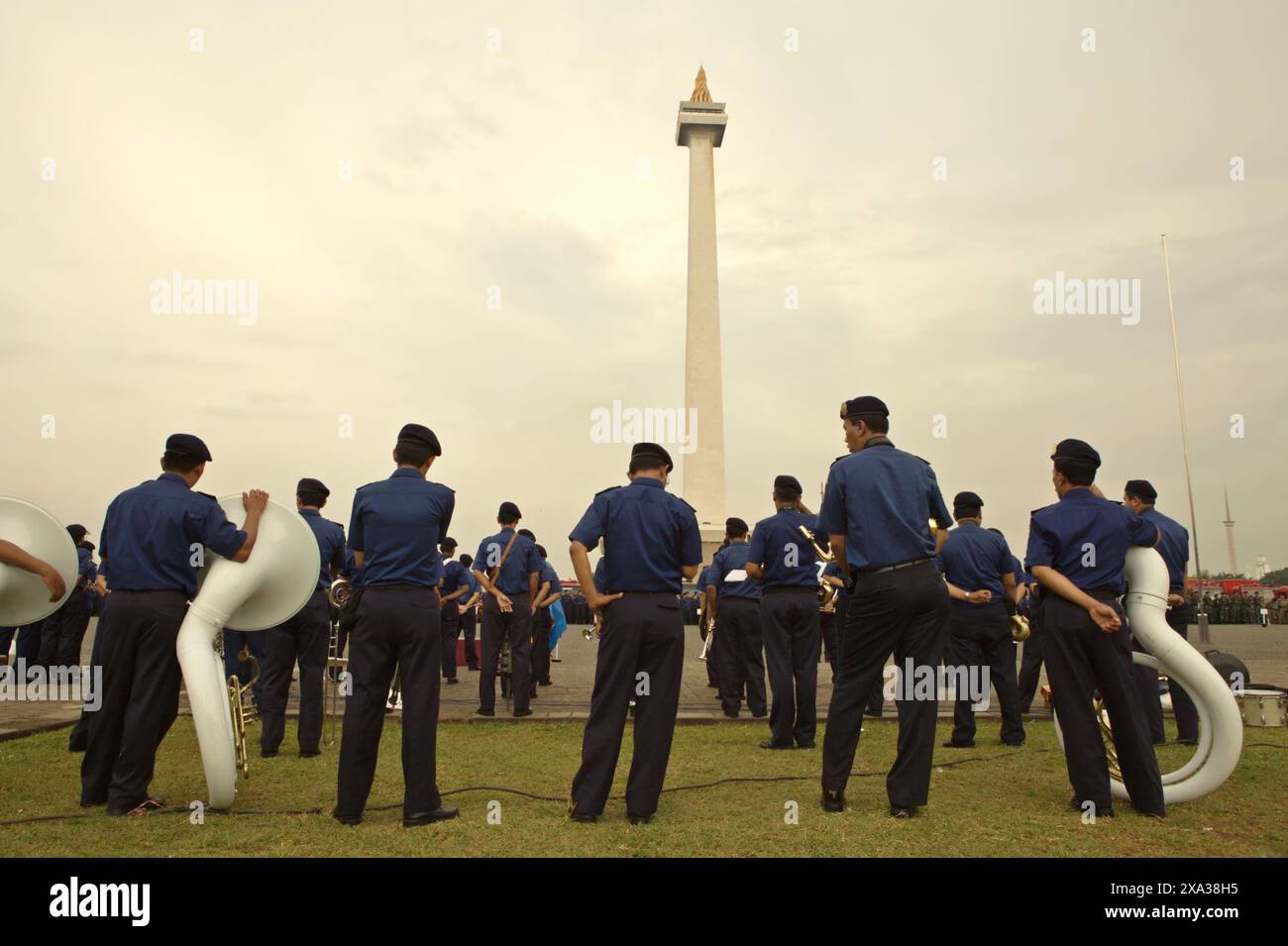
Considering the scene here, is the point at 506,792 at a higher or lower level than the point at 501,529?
lower

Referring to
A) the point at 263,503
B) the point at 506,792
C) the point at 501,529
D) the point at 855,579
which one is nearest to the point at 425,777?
the point at 506,792

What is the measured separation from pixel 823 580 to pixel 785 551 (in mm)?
1672

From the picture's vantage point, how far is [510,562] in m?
10.2

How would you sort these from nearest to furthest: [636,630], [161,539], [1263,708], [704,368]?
[636,630], [161,539], [1263,708], [704,368]

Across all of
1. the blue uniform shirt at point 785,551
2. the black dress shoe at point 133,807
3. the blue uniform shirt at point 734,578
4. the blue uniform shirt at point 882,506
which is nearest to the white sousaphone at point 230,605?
the black dress shoe at point 133,807

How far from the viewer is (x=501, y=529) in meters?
10.5

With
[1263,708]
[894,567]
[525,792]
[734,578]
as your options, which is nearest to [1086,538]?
[894,567]

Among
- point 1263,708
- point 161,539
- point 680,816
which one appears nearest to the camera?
point 680,816

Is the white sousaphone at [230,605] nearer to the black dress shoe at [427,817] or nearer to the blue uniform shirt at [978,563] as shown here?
the black dress shoe at [427,817]

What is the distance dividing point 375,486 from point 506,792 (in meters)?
2.02

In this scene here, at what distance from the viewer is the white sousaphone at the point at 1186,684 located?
5438 mm

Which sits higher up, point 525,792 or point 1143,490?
point 1143,490

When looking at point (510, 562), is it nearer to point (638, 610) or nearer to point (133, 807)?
point (638, 610)
